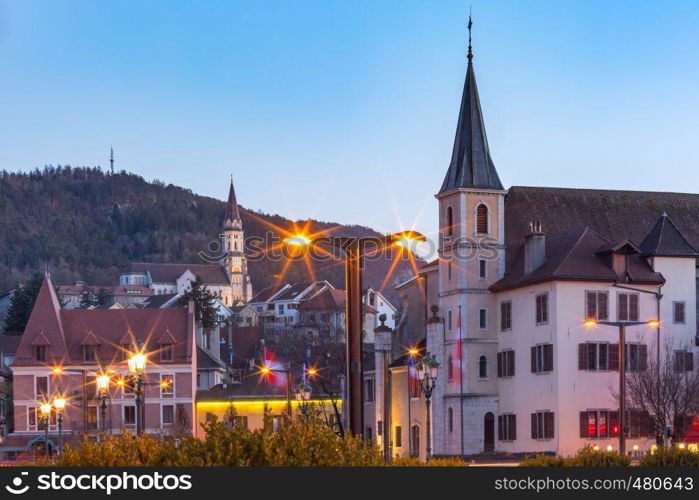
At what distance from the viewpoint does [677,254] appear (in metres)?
92.9

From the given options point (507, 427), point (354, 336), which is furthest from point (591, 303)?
point (354, 336)

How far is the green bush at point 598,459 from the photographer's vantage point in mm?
32156

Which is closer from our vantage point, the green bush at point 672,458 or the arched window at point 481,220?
the green bush at point 672,458

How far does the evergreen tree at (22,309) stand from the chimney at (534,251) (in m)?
82.6

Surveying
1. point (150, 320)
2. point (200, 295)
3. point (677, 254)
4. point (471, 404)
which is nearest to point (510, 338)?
point (471, 404)

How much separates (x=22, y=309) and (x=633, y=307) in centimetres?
9350

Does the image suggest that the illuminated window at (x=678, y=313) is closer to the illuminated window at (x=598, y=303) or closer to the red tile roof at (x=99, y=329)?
the illuminated window at (x=598, y=303)

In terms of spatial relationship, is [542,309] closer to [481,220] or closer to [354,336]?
[481,220]

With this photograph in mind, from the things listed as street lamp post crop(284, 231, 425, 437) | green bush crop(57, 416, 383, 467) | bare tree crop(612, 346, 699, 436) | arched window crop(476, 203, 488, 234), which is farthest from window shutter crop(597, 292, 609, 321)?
green bush crop(57, 416, 383, 467)

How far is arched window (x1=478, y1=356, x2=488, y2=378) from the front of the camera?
316 ft

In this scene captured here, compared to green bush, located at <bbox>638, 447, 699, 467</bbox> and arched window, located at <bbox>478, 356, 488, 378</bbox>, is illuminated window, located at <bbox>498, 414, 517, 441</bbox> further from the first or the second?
green bush, located at <bbox>638, 447, 699, 467</bbox>

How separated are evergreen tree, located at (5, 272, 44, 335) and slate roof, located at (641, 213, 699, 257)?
86.6 metres

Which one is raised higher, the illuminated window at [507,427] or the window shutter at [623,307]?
the window shutter at [623,307]

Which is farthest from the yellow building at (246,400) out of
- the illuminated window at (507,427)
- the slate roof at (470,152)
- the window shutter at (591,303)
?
the window shutter at (591,303)
